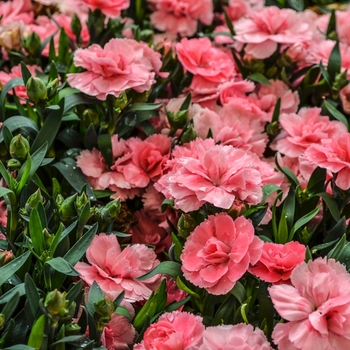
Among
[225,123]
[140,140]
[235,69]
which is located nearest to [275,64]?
[235,69]

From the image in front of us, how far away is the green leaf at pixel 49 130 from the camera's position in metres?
1.07

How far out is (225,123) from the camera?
118 centimetres

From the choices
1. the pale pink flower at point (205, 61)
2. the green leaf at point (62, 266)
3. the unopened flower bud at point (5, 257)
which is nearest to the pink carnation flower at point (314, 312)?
the green leaf at point (62, 266)

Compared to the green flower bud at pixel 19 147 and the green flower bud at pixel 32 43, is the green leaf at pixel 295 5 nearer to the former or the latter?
the green flower bud at pixel 32 43

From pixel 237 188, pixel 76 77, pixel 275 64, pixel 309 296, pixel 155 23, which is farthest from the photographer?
pixel 155 23

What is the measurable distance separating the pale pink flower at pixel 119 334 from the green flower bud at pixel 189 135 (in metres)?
0.37

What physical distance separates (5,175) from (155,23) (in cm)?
73

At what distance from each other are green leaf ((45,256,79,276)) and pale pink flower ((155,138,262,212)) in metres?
0.17

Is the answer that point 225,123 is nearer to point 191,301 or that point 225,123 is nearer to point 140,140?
point 140,140

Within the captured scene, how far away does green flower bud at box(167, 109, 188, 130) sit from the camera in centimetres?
115

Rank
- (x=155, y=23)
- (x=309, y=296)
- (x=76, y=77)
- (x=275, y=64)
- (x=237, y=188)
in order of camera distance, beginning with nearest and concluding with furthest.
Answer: (x=309, y=296) → (x=237, y=188) → (x=76, y=77) → (x=275, y=64) → (x=155, y=23)

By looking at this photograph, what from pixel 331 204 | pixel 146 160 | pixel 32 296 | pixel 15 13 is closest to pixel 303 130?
pixel 331 204

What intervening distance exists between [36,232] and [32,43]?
0.59 metres

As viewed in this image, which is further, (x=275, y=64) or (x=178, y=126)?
(x=275, y=64)
